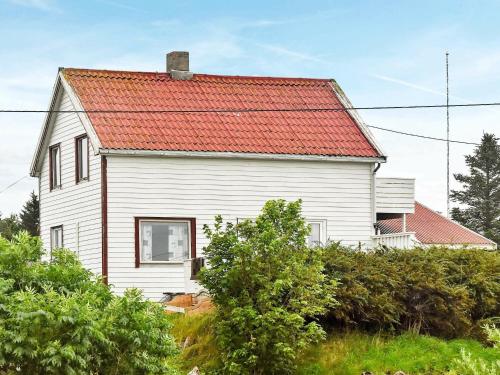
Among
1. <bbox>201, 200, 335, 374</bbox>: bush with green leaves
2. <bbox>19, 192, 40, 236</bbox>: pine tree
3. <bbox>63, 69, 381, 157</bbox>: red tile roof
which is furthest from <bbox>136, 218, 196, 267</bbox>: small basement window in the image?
<bbox>19, 192, 40, 236</bbox>: pine tree

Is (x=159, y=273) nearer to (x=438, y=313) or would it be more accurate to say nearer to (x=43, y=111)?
(x=43, y=111)

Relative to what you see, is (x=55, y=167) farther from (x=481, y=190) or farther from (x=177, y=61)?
(x=481, y=190)

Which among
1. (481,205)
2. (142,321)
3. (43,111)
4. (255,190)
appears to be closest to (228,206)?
(255,190)

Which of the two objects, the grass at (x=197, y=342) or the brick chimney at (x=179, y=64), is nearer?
the grass at (x=197, y=342)

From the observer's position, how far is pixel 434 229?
44.2 meters

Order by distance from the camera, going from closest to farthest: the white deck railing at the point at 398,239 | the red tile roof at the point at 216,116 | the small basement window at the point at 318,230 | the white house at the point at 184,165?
the white house at the point at 184,165, the white deck railing at the point at 398,239, the red tile roof at the point at 216,116, the small basement window at the point at 318,230

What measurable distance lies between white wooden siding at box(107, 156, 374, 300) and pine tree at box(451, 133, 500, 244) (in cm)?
4704

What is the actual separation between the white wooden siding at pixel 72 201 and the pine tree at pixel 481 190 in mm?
48360

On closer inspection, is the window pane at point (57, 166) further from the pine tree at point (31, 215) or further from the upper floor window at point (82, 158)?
the pine tree at point (31, 215)

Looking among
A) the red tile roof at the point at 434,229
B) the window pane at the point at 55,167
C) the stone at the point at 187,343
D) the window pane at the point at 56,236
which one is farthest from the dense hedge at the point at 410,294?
the red tile roof at the point at 434,229

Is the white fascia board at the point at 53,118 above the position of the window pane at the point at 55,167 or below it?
above

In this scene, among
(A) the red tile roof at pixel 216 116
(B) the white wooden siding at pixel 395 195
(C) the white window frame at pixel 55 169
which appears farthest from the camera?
(C) the white window frame at pixel 55 169

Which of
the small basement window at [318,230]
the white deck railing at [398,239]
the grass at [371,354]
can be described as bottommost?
the grass at [371,354]

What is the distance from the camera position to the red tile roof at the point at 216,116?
34156mm
